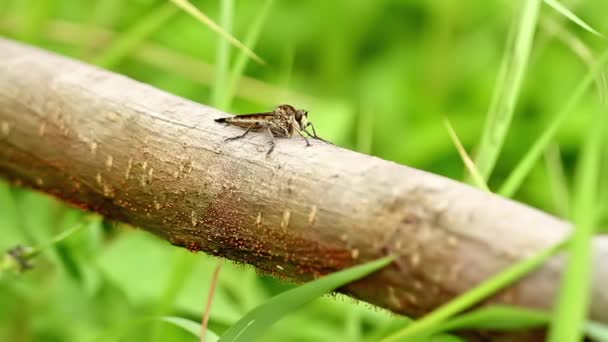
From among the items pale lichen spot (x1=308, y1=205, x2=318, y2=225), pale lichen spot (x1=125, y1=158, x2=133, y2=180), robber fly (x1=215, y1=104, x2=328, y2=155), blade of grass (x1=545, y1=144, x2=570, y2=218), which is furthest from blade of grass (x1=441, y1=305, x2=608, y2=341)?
blade of grass (x1=545, y1=144, x2=570, y2=218)

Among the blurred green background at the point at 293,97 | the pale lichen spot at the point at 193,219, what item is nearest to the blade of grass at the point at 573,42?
the blurred green background at the point at 293,97

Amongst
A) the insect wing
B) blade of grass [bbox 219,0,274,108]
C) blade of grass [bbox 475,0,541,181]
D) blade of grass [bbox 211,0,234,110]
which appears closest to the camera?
the insect wing

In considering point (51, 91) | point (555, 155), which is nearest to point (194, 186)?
point (51, 91)

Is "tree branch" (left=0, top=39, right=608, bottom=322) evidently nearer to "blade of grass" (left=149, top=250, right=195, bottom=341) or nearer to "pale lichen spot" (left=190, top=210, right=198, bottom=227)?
"pale lichen spot" (left=190, top=210, right=198, bottom=227)

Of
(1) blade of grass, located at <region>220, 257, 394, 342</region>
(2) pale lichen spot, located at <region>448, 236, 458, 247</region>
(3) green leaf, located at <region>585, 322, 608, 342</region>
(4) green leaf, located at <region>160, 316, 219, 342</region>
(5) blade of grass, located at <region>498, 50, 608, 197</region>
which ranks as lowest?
(4) green leaf, located at <region>160, 316, 219, 342</region>

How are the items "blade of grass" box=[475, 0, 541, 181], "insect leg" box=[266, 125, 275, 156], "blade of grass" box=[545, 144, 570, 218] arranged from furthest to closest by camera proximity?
"blade of grass" box=[545, 144, 570, 218] → "blade of grass" box=[475, 0, 541, 181] → "insect leg" box=[266, 125, 275, 156]

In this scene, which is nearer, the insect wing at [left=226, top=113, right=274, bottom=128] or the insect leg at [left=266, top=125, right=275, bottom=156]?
the insect leg at [left=266, top=125, right=275, bottom=156]

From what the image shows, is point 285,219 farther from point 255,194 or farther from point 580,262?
point 580,262
